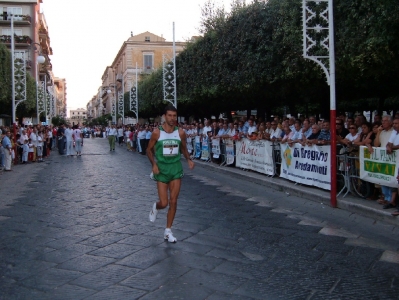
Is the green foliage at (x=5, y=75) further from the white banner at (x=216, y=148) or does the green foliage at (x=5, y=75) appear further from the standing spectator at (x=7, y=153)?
the white banner at (x=216, y=148)

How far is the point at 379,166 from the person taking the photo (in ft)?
29.0

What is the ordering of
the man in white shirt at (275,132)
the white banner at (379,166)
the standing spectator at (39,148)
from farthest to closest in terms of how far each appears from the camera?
the standing spectator at (39,148), the man in white shirt at (275,132), the white banner at (379,166)

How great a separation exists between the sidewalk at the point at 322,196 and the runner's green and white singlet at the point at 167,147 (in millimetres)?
3731

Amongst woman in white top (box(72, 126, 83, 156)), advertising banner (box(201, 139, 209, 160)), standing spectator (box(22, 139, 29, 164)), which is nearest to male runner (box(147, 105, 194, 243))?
advertising banner (box(201, 139, 209, 160))

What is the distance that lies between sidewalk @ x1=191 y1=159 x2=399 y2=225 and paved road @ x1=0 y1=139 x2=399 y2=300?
17cm

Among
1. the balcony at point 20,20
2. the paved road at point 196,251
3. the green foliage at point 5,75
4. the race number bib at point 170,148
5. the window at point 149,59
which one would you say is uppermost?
the balcony at point 20,20

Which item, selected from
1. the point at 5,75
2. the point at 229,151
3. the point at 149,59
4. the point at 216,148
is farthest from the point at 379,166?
the point at 149,59

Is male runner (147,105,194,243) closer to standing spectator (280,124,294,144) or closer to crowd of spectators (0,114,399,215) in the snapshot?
crowd of spectators (0,114,399,215)

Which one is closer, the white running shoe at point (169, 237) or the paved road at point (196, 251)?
the paved road at point (196, 251)

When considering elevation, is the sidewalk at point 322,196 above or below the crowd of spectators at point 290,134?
below

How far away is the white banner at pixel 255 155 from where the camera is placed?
543 inches

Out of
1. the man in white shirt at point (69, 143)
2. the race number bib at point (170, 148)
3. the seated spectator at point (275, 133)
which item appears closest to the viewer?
the race number bib at point (170, 148)

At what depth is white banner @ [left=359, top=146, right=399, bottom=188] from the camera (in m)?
8.43

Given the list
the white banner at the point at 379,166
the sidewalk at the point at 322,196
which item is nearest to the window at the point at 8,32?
the sidewalk at the point at 322,196
